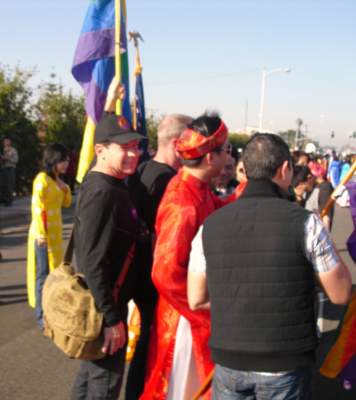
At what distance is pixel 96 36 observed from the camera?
15.6 ft

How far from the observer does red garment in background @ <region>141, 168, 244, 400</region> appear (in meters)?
2.60

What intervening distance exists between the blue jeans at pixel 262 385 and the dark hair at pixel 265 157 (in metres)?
0.79

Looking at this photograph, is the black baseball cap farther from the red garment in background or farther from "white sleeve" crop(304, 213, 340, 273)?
"white sleeve" crop(304, 213, 340, 273)

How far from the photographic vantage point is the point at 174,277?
2604 millimetres

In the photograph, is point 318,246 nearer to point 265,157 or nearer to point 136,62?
point 265,157

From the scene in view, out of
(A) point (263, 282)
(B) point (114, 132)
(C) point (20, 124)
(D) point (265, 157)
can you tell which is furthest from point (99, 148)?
(C) point (20, 124)

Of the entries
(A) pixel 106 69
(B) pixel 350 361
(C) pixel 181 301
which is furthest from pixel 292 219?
(A) pixel 106 69

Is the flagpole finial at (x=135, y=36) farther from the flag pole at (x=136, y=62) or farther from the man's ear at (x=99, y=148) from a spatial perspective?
the man's ear at (x=99, y=148)

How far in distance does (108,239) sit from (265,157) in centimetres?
96

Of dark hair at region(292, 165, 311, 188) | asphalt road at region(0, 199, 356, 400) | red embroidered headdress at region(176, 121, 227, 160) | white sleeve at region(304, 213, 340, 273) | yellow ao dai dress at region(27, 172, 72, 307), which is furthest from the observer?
dark hair at region(292, 165, 311, 188)

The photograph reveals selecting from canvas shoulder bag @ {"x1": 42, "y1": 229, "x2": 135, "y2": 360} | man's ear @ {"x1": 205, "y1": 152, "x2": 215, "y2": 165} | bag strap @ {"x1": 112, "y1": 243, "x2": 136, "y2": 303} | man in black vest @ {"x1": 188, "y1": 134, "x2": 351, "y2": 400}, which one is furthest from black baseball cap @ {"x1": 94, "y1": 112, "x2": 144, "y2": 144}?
man in black vest @ {"x1": 188, "y1": 134, "x2": 351, "y2": 400}

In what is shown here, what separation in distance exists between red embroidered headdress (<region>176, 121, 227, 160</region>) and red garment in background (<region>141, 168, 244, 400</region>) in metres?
0.13

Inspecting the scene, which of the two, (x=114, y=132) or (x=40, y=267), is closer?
(x=114, y=132)

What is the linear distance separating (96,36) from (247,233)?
325 centimetres
